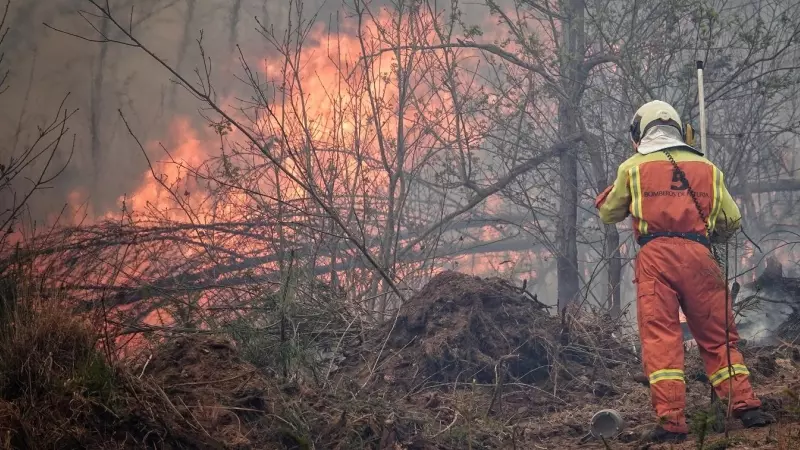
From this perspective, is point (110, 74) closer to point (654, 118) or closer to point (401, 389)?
point (401, 389)

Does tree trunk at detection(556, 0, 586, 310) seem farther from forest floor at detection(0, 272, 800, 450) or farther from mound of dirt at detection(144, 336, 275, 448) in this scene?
mound of dirt at detection(144, 336, 275, 448)

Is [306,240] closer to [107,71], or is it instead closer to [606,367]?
[606,367]

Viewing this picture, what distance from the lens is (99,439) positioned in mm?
3393

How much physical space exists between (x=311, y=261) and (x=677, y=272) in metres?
4.60

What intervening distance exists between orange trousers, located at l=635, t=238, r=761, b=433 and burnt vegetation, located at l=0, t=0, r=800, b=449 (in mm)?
346

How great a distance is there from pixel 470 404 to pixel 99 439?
268cm

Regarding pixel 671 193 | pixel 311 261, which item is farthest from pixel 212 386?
pixel 311 261

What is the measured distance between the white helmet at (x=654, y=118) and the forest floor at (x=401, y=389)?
191 centimetres

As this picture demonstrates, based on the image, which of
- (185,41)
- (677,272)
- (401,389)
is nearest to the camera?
(677,272)

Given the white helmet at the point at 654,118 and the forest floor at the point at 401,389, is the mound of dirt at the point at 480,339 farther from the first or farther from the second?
the white helmet at the point at 654,118

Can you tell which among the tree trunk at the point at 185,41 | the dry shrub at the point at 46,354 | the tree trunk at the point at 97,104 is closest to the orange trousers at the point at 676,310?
the dry shrub at the point at 46,354

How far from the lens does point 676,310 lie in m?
4.75

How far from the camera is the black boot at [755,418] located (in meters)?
4.39

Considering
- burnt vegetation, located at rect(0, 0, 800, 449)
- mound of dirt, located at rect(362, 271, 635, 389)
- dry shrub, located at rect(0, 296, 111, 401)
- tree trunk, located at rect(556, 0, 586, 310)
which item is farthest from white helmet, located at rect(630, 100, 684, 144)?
tree trunk, located at rect(556, 0, 586, 310)
